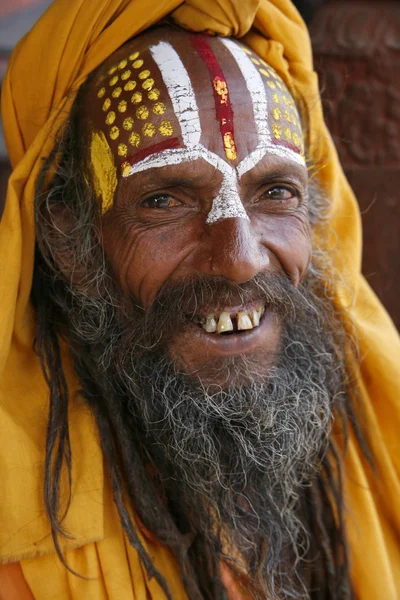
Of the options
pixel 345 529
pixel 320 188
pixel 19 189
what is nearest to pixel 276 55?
pixel 320 188

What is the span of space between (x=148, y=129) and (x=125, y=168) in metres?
0.11

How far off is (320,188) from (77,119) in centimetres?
76

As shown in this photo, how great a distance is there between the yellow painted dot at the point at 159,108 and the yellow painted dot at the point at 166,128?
0.09ft

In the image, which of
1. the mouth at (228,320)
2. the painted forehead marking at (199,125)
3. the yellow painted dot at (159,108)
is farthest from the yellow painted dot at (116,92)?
the mouth at (228,320)

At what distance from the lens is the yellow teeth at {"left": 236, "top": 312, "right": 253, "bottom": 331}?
175 centimetres

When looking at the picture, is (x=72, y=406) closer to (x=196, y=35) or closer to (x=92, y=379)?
(x=92, y=379)

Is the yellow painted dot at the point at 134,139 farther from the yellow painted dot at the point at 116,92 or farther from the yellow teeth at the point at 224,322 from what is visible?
the yellow teeth at the point at 224,322

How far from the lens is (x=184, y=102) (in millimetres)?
1761

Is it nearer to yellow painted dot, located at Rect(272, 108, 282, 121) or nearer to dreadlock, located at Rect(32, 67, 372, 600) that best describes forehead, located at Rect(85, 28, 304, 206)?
yellow painted dot, located at Rect(272, 108, 282, 121)

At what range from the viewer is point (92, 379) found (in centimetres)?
189

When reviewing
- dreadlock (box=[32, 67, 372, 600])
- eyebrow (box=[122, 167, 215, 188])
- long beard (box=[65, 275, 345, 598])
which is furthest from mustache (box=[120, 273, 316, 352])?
eyebrow (box=[122, 167, 215, 188])

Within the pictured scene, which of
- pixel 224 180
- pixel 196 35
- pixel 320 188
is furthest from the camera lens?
pixel 320 188

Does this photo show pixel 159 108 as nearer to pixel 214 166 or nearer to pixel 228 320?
pixel 214 166

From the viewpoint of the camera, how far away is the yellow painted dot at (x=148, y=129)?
68.9 inches
